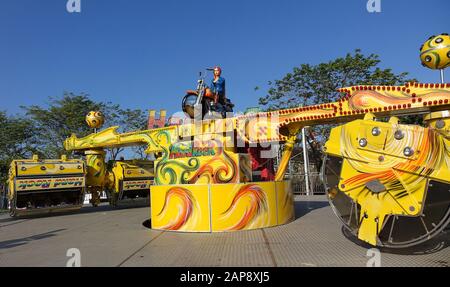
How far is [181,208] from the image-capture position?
9.76 metres

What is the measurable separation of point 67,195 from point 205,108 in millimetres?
8807

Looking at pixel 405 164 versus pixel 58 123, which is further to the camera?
pixel 58 123

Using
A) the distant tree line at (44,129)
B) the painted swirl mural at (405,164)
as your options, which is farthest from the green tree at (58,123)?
the painted swirl mural at (405,164)

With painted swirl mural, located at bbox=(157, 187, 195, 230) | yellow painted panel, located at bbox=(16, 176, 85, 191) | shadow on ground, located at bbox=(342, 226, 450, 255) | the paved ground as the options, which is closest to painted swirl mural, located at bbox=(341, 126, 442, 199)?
shadow on ground, located at bbox=(342, 226, 450, 255)

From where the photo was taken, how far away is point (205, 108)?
11766 millimetres

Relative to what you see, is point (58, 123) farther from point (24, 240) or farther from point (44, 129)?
point (24, 240)

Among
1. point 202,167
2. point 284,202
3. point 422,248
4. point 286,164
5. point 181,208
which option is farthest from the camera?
point 286,164

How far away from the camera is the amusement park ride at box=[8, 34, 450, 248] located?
6.08 metres

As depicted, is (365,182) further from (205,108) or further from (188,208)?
(205,108)

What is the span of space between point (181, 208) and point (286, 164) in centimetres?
339

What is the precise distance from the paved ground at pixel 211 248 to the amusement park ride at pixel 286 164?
477 millimetres

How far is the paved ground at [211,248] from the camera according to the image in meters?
6.07

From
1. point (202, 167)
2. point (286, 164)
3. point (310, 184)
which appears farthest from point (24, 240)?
point (310, 184)

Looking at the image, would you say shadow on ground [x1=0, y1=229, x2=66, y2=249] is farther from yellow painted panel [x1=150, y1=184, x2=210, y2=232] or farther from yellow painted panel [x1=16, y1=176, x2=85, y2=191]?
yellow painted panel [x1=16, y1=176, x2=85, y2=191]
